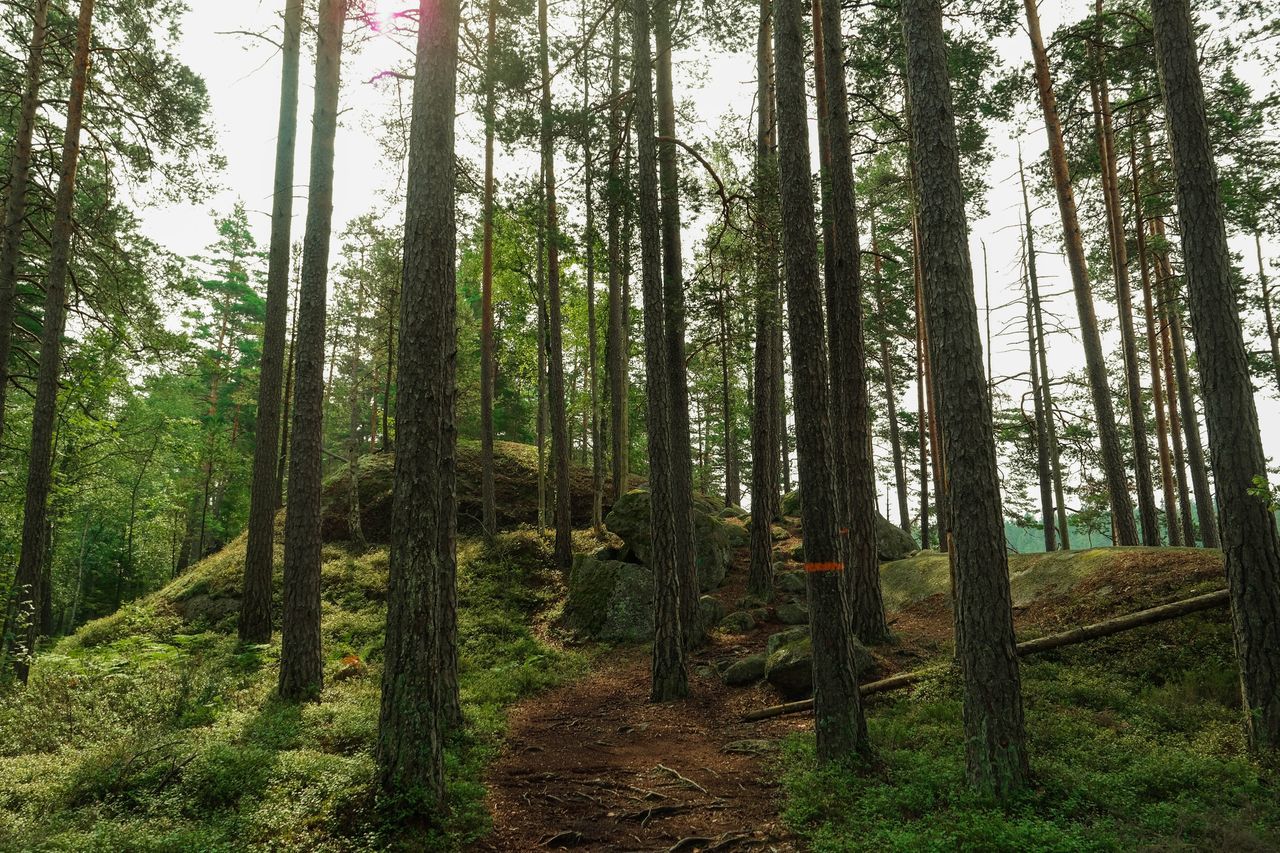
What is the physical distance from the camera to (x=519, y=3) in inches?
378

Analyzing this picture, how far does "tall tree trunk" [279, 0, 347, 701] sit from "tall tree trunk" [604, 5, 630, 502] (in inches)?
177

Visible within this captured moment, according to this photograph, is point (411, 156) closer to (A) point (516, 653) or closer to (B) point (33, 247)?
(A) point (516, 653)

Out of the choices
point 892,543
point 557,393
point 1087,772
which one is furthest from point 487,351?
point 1087,772

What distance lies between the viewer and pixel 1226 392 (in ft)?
19.2

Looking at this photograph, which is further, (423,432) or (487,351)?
(487,351)

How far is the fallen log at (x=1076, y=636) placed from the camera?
8.02m

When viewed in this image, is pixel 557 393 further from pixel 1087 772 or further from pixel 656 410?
pixel 1087 772

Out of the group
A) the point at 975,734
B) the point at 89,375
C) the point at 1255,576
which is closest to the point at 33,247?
the point at 89,375

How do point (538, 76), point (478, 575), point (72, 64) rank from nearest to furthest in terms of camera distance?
1. point (72, 64)
2. point (538, 76)
3. point (478, 575)

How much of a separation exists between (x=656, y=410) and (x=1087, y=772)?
619 centimetres

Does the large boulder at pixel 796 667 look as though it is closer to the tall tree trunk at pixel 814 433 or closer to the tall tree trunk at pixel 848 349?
the tall tree trunk at pixel 848 349

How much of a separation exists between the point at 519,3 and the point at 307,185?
4276mm

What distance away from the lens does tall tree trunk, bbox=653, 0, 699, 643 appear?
10445mm

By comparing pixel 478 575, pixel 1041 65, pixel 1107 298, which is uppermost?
pixel 1041 65
